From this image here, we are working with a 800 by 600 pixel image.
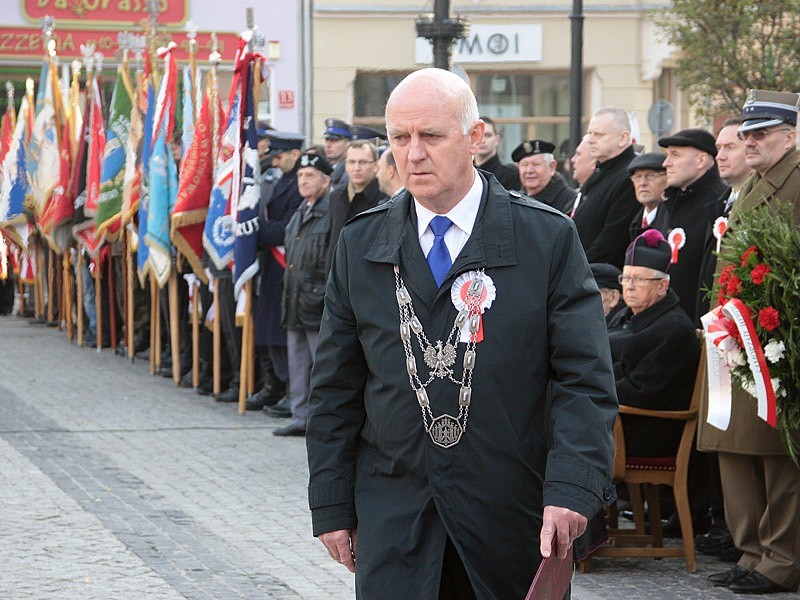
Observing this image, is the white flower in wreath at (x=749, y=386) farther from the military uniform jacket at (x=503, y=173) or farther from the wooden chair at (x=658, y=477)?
the military uniform jacket at (x=503, y=173)

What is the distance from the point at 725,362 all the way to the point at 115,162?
10.2 meters

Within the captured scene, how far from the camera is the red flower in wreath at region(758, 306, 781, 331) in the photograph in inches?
238

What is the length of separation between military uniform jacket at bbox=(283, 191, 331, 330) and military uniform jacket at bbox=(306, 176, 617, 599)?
6685mm

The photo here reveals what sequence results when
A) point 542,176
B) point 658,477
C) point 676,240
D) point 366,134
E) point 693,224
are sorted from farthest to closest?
point 366,134 → point 542,176 → point 693,224 → point 676,240 → point 658,477

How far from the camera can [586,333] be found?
352cm

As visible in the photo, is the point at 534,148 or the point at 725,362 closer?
the point at 725,362

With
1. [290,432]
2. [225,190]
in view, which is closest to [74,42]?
[225,190]

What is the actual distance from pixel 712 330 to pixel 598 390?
288 cm

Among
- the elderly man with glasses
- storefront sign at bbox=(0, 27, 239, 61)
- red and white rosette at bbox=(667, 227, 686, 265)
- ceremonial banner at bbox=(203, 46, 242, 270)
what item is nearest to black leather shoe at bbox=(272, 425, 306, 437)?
ceremonial banner at bbox=(203, 46, 242, 270)

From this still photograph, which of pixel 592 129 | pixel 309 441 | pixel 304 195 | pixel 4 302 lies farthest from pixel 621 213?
pixel 4 302

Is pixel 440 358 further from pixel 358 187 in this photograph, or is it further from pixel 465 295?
pixel 358 187

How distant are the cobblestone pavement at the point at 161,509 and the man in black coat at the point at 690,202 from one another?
1522 mm

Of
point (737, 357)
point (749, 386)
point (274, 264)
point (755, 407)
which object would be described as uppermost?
point (274, 264)

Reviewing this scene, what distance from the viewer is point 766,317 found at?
6.06 meters
